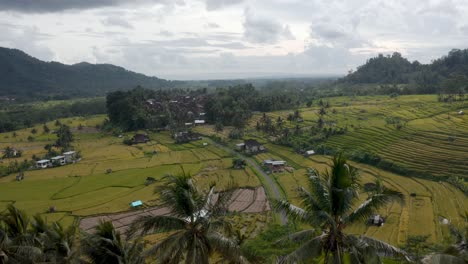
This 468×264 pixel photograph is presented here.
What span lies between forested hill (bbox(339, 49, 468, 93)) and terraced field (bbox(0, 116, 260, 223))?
201 feet

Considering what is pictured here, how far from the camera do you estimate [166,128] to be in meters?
83.3

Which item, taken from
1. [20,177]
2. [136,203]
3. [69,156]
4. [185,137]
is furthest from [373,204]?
[185,137]

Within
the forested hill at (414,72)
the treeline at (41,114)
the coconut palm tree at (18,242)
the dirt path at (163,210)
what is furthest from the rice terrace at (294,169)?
the forested hill at (414,72)

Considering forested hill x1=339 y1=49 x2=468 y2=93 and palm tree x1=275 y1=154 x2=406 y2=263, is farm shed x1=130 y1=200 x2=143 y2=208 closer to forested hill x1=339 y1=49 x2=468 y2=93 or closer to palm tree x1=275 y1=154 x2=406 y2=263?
palm tree x1=275 y1=154 x2=406 y2=263

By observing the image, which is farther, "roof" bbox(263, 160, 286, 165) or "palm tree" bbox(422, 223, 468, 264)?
"roof" bbox(263, 160, 286, 165)

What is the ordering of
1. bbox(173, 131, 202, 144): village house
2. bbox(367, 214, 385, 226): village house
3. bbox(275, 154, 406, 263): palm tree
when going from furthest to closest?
bbox(173, 131, 202, 144): village house < bbox(367, 214, 385, 226): village house < bbox(275, 154, 406, 263): palm tree

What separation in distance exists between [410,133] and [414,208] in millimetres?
21161

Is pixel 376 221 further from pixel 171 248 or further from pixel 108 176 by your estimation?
pixel 108 176

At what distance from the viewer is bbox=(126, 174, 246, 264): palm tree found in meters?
9.94

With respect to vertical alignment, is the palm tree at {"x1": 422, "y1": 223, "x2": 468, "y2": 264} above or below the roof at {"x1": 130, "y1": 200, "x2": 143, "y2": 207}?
above

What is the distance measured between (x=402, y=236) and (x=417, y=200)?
8.34m

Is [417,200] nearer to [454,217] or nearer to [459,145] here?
[454,217]

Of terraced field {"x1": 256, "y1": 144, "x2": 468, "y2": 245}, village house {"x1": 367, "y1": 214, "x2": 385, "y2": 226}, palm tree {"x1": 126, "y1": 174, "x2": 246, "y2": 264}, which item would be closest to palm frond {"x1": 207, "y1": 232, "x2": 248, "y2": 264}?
palm tree {"x1": 126, "y1": 174, "x2": 246, "y2": 264}

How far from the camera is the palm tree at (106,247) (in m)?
10.4
